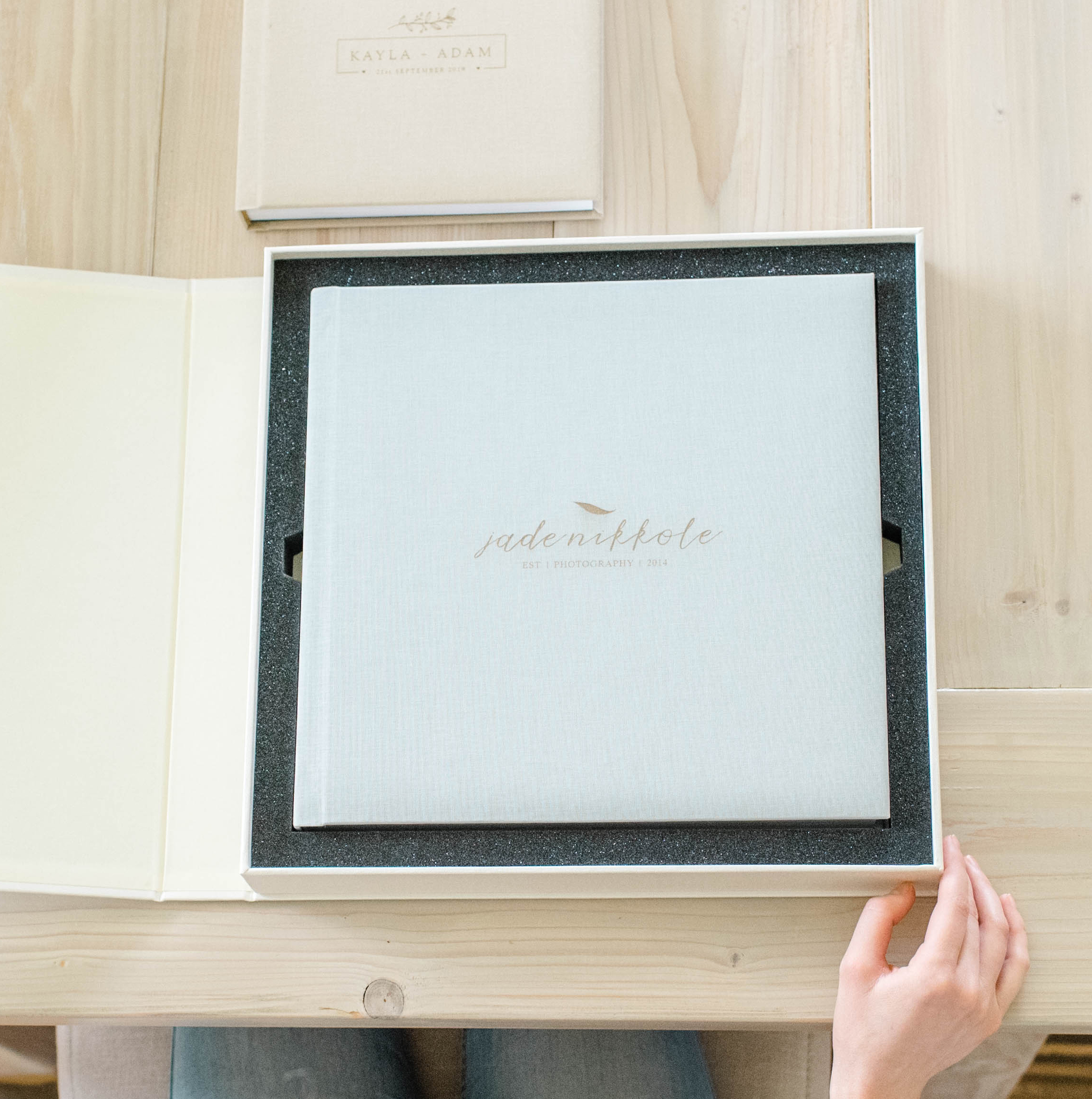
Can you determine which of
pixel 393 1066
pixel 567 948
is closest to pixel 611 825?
pixel 567 948

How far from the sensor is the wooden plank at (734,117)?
1.73 feet

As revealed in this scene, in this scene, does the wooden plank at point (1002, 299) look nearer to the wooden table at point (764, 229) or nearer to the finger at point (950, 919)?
the wooden table at point (764, 229)

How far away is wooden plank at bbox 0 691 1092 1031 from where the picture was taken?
1.53ft

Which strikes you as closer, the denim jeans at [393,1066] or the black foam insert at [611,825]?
the black foam insert at [611,825]

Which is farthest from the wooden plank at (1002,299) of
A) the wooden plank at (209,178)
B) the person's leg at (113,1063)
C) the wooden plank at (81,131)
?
the person's leg at (113,1063)

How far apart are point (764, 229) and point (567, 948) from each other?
44 centimetres

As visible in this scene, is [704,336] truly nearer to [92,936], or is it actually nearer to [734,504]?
[734,504]

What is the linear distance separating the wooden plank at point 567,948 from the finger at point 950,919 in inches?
→ 1.0

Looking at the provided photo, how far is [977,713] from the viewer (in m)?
0.48

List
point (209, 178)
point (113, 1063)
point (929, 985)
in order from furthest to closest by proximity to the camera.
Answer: point (113, 1063) → point (209, 178) → point (929, 985)

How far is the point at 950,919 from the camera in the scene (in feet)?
1.44

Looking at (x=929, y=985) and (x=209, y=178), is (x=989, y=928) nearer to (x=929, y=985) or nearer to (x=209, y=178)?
(x=929, y=985)

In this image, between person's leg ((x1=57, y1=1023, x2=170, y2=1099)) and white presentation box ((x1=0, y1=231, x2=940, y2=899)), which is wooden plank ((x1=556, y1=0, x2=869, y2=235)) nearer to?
white presentation box ((x1=0, y1=231, x2=940, y2=899))

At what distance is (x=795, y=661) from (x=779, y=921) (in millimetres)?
144
